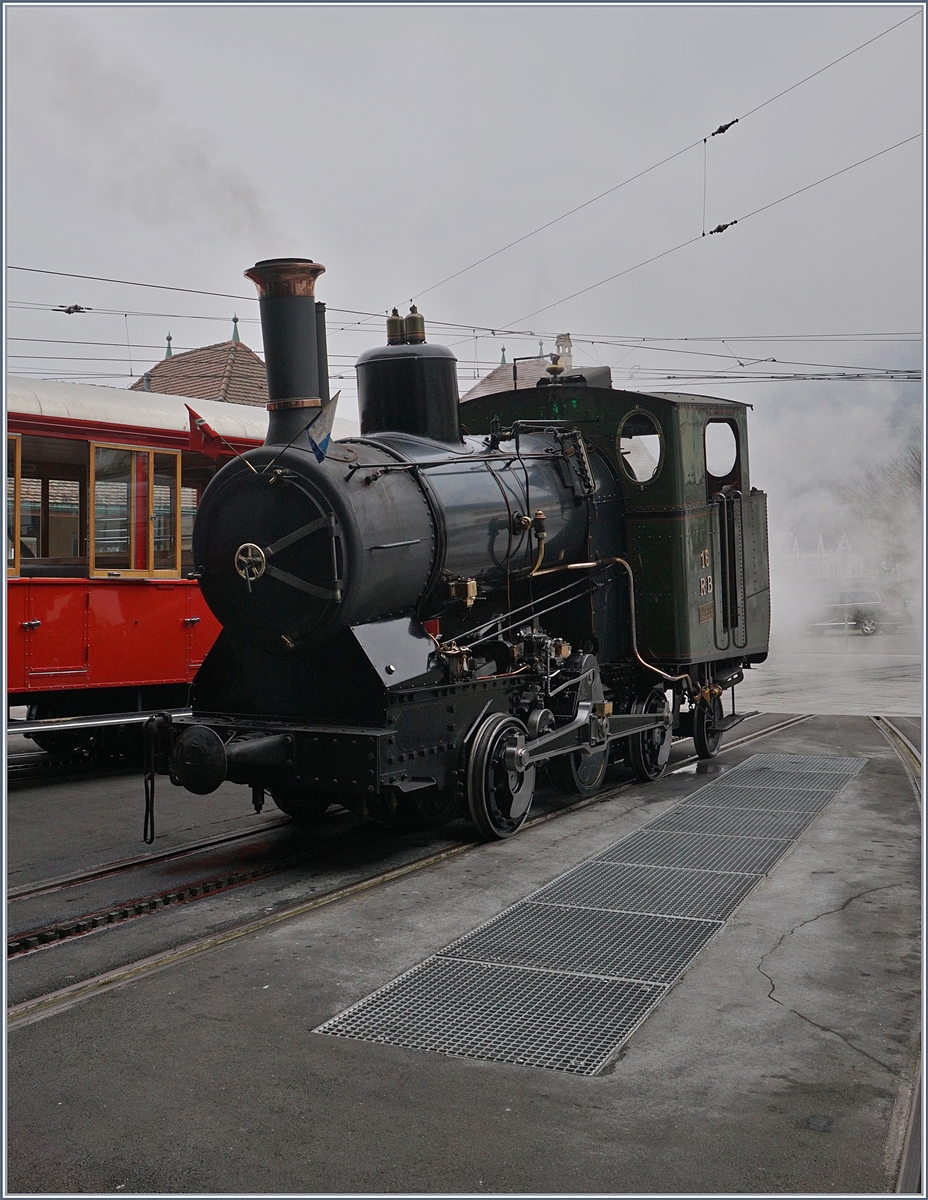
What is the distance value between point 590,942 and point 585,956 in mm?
181

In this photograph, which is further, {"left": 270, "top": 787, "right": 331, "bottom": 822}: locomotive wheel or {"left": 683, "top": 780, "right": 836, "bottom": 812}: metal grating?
{"left": 683, "top": 780, "right": 836, "bottom": 812}: metal grating

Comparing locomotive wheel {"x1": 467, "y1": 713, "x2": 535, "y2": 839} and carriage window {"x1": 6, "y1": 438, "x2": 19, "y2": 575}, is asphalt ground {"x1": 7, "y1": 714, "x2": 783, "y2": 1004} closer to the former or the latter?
locomotive wheel {"x1": 467, "y1": 713, "x2": 535, "y2": 839}

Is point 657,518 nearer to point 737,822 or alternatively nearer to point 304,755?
point 737,822

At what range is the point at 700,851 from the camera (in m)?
6.68

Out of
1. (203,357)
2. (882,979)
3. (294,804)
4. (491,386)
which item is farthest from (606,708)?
(491,386)

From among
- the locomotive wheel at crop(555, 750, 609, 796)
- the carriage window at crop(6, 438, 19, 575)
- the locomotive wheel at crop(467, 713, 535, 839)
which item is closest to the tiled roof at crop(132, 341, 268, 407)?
the carriage window at crop(6, 438, 19, 575)

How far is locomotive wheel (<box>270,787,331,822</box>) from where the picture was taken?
7.24 m

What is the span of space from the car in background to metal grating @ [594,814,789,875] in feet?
81.6

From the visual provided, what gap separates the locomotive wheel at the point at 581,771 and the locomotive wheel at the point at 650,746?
0.41 m

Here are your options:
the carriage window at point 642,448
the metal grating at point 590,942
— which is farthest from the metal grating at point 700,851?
the carriage window at point 642,448

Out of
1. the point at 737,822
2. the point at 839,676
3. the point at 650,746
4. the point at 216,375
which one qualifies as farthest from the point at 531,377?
the point at 737,822

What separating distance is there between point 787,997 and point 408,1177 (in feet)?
6.33

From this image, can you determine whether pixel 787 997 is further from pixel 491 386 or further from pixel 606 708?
pixel 491 386

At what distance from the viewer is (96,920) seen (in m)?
5.36
